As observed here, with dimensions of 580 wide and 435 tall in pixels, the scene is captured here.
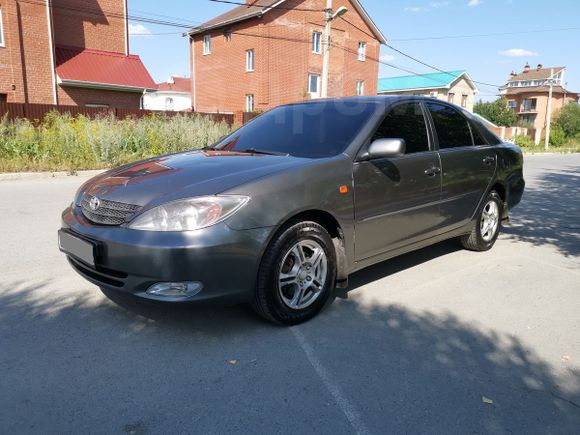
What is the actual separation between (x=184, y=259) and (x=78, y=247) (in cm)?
90

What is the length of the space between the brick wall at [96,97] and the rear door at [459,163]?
21.2 m

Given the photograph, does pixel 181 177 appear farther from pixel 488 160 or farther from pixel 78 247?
pixel 488 160

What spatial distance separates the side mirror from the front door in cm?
11

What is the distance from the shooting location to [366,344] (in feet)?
10.6

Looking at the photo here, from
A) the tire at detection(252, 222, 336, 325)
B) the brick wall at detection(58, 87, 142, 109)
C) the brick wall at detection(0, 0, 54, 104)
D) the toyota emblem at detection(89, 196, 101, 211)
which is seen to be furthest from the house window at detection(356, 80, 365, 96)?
the toyota emblem at detection(89, 196, 101, 211)

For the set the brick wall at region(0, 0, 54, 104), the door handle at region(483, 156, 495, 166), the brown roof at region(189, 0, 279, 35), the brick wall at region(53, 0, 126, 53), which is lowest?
the door handle at region(483, 156, 495, 166)

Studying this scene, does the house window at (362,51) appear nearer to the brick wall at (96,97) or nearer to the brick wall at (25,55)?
the brick wall at (96,97)

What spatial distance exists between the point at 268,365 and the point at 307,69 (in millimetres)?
31045

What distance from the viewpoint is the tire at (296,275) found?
Answer: 10.5ft

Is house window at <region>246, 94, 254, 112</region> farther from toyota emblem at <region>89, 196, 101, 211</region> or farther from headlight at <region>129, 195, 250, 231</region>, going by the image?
headlight at <region>129, 195, 250, 231</region>

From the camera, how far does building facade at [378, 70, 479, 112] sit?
168ft

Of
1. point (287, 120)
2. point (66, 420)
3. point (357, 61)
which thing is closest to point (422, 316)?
point (287, 120)

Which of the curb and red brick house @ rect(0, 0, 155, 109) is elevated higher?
red brick house @ rect(0, 0, 155, 109)

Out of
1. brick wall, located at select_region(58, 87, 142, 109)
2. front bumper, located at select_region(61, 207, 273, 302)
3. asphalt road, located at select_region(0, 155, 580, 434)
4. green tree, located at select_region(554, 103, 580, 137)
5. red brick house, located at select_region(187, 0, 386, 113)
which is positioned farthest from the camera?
green tree, located at select_region(554, 103, 580, 137)
